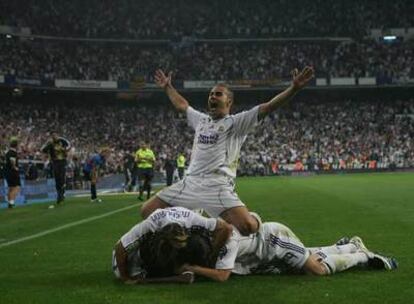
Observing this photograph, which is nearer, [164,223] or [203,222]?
[164,223]

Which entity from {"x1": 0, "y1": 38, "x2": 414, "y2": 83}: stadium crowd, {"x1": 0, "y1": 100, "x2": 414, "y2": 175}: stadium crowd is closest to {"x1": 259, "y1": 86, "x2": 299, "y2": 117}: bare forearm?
{"x1": 0, "y1": 100, "x2": 414, "y2": 175}: stadium crowd

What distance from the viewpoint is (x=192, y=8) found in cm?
6562

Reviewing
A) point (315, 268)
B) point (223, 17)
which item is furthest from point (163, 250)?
point (223, 17)

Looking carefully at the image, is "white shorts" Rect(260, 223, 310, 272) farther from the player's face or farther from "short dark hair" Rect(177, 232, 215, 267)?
the player's face

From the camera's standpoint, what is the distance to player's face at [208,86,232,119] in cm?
737

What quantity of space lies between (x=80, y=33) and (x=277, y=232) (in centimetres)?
5590

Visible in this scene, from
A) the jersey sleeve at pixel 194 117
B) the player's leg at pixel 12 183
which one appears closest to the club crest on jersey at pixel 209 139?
the jersey sleeve at pixel 194 117

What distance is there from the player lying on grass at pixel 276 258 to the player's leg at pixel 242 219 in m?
0.07

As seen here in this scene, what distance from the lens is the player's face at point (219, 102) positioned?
24.2 ft

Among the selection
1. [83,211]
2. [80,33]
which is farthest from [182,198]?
[80,33]

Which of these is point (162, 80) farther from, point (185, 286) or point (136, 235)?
point (185, 286)

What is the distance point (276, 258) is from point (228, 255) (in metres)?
A: 0.60

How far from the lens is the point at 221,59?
61844mm

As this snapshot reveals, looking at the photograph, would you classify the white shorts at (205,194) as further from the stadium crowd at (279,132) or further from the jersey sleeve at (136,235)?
the stadium crowd at (279,132)
